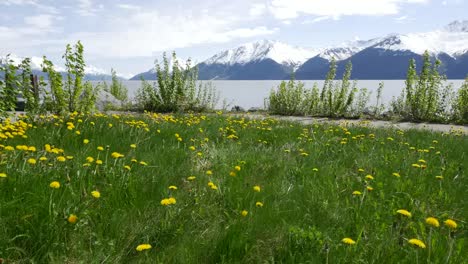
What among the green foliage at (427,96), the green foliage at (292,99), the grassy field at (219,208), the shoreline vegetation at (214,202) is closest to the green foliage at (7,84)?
the shoreline vegetation at (214,202)

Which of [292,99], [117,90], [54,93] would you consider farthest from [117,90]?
[54,93]

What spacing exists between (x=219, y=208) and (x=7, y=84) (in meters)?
4.66

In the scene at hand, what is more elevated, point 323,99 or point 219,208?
point 323,99

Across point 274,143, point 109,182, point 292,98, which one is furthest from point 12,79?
point 292,98

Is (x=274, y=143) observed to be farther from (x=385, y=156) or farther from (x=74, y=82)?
(x=74, y=82)

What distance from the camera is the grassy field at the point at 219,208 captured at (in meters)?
2.30

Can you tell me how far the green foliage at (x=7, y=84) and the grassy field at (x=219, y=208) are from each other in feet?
3.38

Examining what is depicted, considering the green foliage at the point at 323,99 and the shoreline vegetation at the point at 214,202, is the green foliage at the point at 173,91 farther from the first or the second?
the shoreline vegetation at the point at 214,202

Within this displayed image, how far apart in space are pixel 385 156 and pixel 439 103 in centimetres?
932

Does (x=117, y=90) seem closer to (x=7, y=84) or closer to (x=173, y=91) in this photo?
(x=173, y=91)

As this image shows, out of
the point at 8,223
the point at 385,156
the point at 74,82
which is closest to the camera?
the point at 8,223

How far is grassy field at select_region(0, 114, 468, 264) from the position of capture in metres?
2.30

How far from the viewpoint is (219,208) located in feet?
10.2

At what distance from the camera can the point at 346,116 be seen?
14031 millimetres
